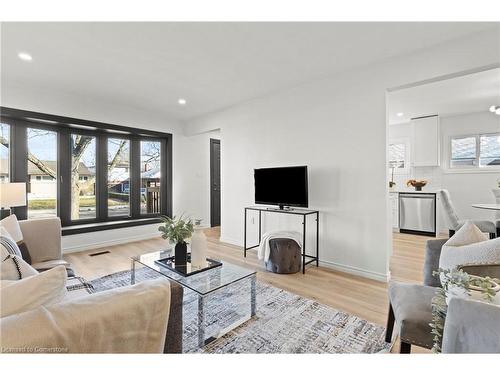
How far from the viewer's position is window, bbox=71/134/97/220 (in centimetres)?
415

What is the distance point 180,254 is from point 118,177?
3229mm

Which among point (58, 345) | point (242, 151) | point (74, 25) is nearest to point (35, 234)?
point (74, 25)

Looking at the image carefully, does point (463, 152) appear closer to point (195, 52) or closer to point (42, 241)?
point (195, 52)

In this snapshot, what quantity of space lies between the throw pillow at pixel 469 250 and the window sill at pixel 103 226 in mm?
4638

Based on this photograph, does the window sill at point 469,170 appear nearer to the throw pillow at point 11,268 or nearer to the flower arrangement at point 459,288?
the flower arrangement at point 459,288

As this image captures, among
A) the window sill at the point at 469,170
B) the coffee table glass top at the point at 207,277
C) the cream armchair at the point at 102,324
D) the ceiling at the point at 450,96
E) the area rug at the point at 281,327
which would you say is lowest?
the area rug at the point at 281,327

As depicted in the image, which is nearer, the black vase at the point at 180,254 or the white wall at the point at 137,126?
the black vase at the point at 180,254

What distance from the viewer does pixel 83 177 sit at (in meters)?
4.26

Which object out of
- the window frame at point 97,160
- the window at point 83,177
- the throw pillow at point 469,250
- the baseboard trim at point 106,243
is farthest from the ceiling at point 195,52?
the baseboard trim at point 106,243

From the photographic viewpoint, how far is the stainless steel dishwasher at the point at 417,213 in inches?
191

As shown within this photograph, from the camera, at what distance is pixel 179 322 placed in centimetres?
113

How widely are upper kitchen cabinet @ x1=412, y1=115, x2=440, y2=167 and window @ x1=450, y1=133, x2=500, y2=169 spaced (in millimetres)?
391
